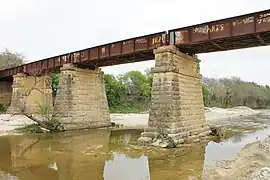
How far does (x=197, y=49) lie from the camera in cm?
1677

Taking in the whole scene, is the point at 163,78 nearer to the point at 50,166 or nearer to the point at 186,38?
the point at 186,38

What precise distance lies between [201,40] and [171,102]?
359 cm

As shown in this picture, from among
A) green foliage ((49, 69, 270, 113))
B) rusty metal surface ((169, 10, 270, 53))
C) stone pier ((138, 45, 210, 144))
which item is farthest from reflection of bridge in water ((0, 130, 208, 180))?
green foliage ((49, 69, 270, 113))

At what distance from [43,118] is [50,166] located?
12583 millimetres

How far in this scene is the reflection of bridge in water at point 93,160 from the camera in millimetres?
9125

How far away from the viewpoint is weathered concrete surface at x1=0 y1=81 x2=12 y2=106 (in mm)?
35472

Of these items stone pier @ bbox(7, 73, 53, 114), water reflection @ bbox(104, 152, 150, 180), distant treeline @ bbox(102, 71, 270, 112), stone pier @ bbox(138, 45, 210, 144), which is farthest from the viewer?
distant treeline @ bbox(102, 71, 270, 112)

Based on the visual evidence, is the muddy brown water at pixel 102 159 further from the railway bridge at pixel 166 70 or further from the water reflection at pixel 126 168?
the railway bridge at pixel 166 70

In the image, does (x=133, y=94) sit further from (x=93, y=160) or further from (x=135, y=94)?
(x=93, y=160)

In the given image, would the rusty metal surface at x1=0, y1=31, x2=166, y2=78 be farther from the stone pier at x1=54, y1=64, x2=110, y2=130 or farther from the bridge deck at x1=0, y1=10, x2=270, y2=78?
the stone pier at x1=54, y1=64, x2=110, y2=130

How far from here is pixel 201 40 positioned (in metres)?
14.8

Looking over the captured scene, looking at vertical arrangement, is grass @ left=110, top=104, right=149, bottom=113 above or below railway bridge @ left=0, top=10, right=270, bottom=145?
below

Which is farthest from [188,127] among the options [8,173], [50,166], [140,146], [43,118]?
[43,118]

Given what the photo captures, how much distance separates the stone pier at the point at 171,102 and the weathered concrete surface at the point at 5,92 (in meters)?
26.3
